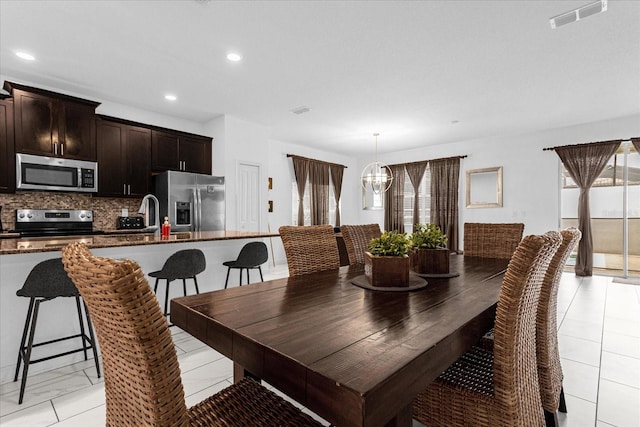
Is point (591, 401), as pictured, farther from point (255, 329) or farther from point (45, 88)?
point (45, 88)

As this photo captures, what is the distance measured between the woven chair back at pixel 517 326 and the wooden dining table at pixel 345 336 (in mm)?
98

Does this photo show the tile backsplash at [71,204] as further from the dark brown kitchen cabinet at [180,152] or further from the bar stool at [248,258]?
the bar stool at [248,258]

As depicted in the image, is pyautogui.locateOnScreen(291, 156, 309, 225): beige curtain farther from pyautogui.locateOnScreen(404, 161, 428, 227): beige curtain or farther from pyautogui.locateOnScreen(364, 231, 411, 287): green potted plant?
pyautogui.locateOnScreen(364, 231, 411, 287): green potted plant

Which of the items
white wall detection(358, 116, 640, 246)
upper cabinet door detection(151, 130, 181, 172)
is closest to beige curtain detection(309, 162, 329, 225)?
white wall detection(358, 116, 640, 246)

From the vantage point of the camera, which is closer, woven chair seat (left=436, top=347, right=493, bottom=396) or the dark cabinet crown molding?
woven chair seat (left=436, top=347, right=493, bottom=396)

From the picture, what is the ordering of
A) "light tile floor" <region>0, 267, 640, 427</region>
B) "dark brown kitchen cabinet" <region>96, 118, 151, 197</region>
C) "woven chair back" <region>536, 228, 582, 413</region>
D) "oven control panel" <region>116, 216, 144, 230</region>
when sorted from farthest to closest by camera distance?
"oven control panel" <region>116, 216, 144, 230</region>
"dark brown kitchen cabinet" <region>96, 118, 151, 197</region>
"light tile floor" <region>0, 267, 640, 427</region>
"woven chair back" <region>536, 228, 582, 413</region>

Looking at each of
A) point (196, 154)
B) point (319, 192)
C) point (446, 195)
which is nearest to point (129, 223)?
point (196, 154)

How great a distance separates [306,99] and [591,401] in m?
4.31

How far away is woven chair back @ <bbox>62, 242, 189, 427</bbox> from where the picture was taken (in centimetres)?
63

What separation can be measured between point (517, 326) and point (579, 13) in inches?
118

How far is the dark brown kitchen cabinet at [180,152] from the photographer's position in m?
5.00

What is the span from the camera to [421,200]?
7.82 m

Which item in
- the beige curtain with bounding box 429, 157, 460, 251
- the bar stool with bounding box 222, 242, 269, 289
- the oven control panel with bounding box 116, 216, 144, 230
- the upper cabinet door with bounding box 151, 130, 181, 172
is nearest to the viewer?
the bar stool with bounding box 222, 242, 269, 289

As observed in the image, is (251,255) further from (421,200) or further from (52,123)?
(421,200)
